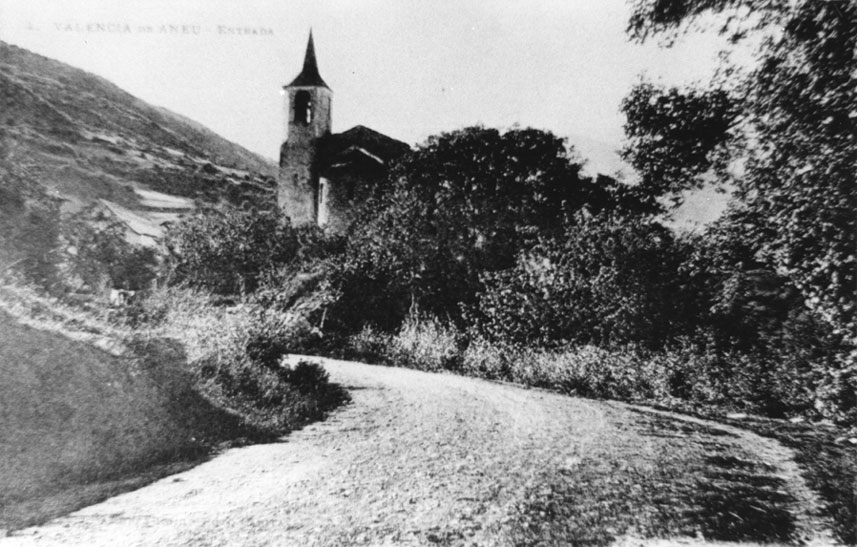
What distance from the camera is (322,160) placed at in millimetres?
23922

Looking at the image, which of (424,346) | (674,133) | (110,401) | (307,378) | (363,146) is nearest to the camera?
(110,401)

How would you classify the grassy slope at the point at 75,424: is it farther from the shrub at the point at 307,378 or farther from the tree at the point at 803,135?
the tree at the point at 803,135

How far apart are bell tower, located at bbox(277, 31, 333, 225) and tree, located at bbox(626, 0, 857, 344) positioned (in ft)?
66.3

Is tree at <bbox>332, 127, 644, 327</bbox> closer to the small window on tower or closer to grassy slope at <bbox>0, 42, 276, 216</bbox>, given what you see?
grassy slope at <bbox>0, 42, 276, 216</bbox>

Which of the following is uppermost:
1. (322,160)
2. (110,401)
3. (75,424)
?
(322,160)

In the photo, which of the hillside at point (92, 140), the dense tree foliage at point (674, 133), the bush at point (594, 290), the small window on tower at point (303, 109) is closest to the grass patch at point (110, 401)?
the hillside at point (92, 140)

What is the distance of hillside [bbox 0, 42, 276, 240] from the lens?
5180 millimetres

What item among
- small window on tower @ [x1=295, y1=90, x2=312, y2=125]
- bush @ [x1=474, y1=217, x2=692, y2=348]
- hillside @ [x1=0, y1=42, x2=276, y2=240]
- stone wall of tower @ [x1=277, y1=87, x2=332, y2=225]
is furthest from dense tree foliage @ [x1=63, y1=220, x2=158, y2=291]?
small window on tower @ [x1=295, y1=90, x2=312, y2=125]

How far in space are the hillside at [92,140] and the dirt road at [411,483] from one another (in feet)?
12.4

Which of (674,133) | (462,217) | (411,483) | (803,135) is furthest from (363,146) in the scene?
(411,483)

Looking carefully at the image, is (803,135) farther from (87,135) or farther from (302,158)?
(302,158)

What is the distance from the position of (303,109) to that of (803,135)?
21898 mm

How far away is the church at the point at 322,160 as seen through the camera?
22.2 metres

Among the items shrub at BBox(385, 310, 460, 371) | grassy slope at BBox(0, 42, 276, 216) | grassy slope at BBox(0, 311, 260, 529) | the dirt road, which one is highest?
grassy slope at BBox(0, 42, 276, 216)
